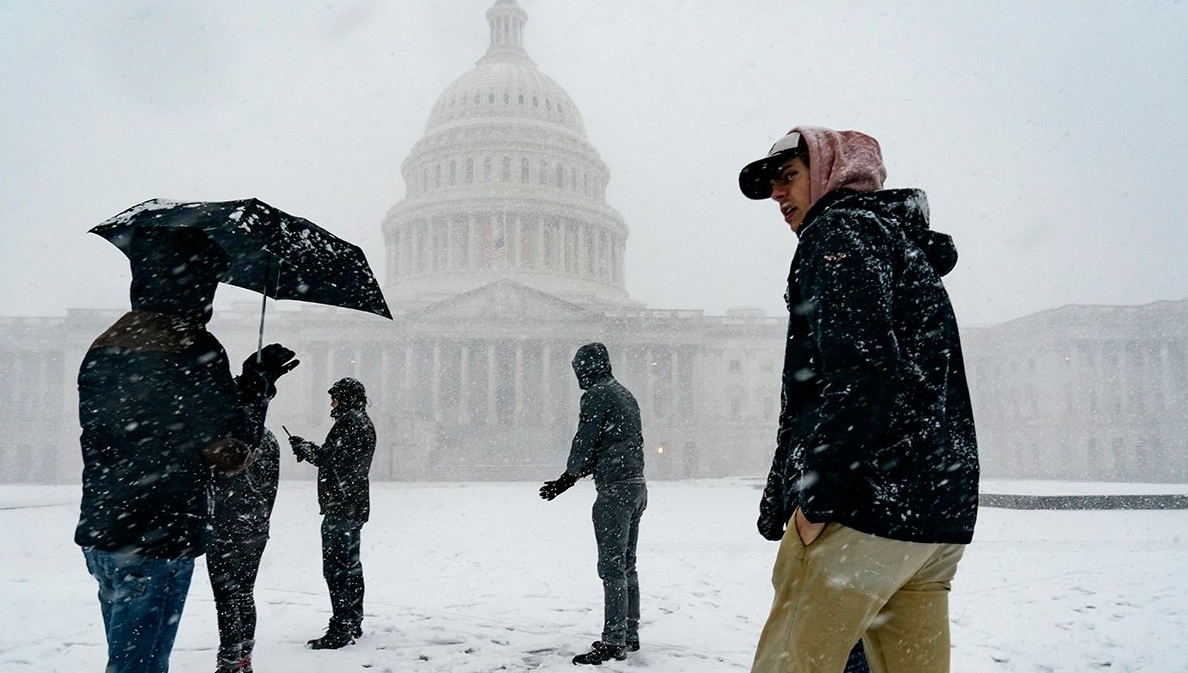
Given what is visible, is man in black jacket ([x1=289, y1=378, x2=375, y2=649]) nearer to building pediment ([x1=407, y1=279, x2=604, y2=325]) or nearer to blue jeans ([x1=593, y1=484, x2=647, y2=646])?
blue jeans ([x1=593, y1=484, x2=647, y2=646])

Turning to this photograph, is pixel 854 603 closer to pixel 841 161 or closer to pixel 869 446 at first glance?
pixel 869 446

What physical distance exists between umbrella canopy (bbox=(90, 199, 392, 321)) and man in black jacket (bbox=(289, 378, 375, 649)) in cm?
123

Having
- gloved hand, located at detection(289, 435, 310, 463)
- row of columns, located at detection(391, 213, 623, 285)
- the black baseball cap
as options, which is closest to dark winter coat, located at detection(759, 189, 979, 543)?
the black baseball cap

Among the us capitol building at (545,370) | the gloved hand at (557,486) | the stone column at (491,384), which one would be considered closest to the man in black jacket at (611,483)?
the gloved hand at (557,486)

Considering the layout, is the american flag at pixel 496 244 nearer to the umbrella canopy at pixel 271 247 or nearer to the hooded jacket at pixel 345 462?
the hooded jacket at pixel 345 462

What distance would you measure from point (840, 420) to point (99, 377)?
2889mm

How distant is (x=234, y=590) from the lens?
15.8ft

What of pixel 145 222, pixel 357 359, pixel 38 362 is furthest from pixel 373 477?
pixel 145 222

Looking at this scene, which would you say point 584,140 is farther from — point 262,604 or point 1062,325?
point 262,604

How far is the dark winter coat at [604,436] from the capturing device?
5414 millimetres

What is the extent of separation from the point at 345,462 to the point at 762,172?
4565 millimetres

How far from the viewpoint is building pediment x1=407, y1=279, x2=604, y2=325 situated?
5219 centimetres

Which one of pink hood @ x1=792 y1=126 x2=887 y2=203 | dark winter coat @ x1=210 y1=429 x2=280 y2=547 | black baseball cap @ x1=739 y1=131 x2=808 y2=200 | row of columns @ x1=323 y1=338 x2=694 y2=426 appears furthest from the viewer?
row of columns @ x1=323 y1=338 x2=694 y2=426

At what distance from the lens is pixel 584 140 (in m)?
73.9
